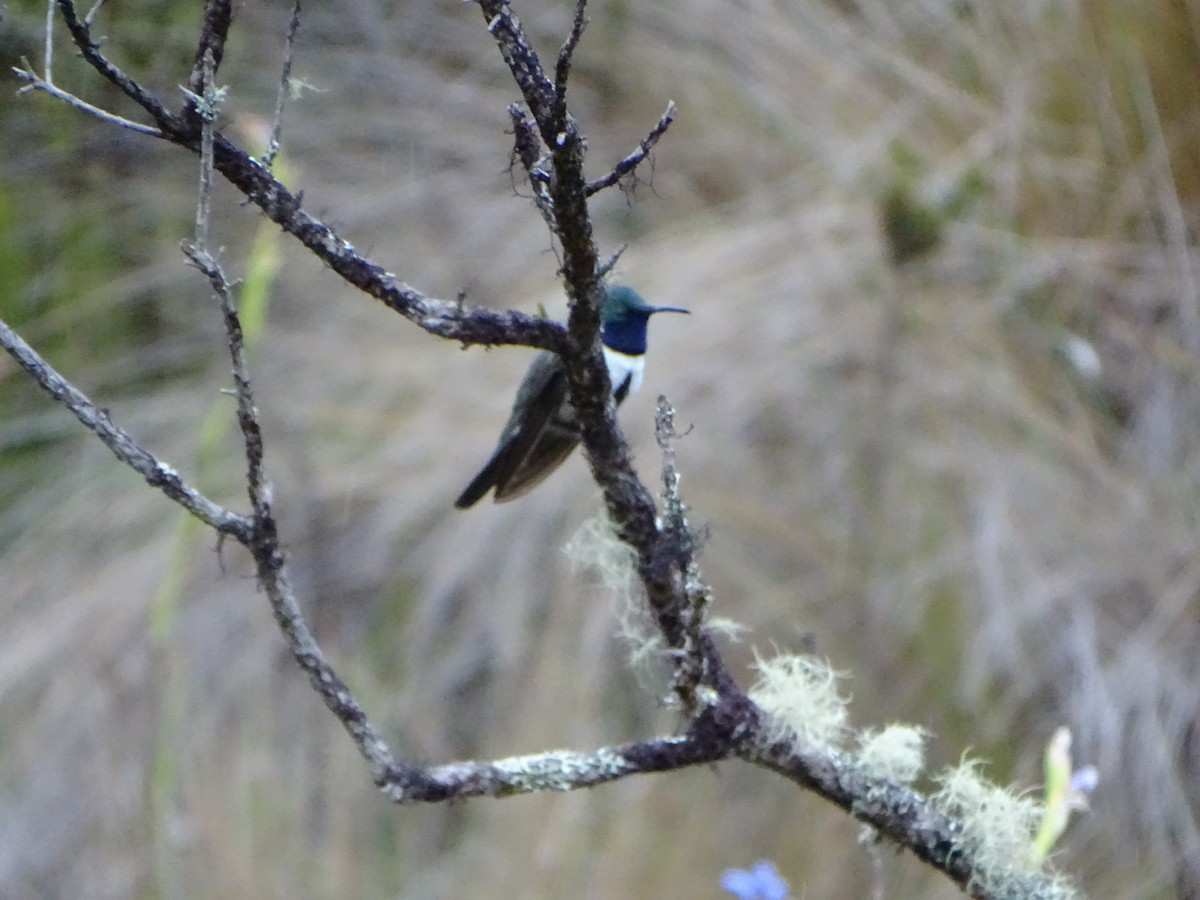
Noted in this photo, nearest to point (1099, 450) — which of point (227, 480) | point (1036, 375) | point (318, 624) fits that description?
point (1036, 375)

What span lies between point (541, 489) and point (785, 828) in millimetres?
813

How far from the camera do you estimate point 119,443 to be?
33.0 inches

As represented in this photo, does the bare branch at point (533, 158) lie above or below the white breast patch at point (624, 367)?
below

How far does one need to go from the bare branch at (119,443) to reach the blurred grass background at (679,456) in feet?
4.19

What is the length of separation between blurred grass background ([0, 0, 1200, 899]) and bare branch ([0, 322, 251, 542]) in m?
1.28

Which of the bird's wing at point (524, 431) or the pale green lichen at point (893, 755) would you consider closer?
the pale green lichen at point (893, 755)

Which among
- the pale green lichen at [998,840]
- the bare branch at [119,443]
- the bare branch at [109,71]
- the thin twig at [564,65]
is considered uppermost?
the bare branch at [109,71]

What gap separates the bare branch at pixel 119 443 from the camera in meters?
0.84

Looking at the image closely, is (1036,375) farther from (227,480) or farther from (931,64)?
(227,480)

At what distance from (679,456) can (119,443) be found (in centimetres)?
183

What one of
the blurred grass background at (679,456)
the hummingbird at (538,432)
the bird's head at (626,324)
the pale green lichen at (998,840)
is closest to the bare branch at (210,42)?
the hummingbird at (538,432)

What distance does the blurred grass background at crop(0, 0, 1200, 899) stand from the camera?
228cm

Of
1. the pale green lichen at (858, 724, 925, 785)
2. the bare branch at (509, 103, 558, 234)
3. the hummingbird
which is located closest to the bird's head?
the hummingbird

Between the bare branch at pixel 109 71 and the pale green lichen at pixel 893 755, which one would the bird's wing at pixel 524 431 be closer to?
the pale green lichen at pixel 893 755
